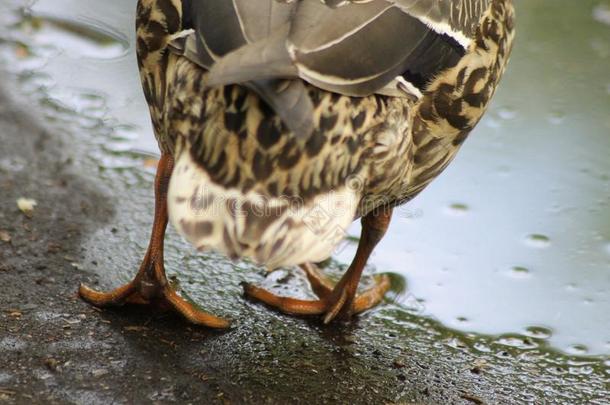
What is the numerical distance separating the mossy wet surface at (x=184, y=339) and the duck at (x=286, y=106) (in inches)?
23.7

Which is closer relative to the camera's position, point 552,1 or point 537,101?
point 537,101

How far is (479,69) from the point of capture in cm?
363

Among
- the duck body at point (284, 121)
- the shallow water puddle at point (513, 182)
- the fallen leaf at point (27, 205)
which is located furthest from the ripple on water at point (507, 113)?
the fallen leaf at point (27, 205)

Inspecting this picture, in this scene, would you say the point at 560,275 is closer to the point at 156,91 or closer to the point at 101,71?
the point at 156,91

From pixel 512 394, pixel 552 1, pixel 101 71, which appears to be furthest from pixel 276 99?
pixel 552 1

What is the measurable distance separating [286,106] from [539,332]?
1.89 metres

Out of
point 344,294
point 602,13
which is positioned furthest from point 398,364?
point 602,13

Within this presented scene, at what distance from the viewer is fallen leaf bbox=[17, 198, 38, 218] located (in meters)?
4.28


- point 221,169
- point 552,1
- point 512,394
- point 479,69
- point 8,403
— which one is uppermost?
point 552,1

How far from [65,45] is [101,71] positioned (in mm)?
443

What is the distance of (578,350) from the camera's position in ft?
13.0

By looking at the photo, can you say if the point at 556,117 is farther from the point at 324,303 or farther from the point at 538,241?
the point at 324,303

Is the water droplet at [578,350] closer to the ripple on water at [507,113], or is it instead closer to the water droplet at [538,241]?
the water droplet at [538,241]

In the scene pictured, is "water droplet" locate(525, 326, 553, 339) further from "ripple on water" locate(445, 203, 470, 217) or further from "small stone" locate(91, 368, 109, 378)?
"small stone" locate(91, 368, 109, 378)
